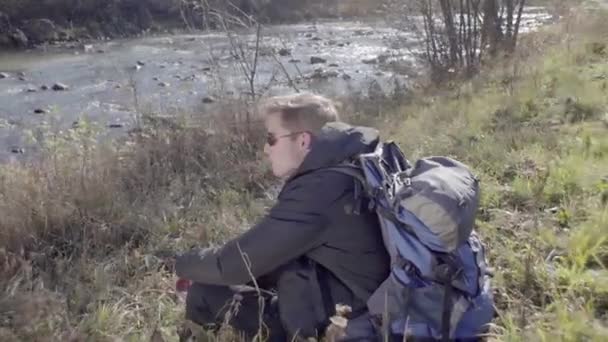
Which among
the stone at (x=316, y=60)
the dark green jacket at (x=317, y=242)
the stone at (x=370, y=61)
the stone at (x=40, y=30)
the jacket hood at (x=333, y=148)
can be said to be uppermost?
the stone at (x=40, y=30)

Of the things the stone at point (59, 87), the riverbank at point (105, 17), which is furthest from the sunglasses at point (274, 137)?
the riverbank at point (105, 17)

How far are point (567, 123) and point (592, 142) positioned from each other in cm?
85

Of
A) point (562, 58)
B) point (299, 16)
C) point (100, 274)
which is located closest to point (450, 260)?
point (100, 274)

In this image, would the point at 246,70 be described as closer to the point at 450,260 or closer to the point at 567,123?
the point at 567,123

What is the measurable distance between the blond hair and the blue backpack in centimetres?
24

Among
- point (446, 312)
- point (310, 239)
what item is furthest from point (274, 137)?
point (446, 312)

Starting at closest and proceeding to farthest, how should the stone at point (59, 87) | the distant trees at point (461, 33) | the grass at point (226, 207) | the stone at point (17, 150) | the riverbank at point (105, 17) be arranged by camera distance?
the grass at point (226, 207), the stone at point (17, 150), the distant trees at point (461, 33), the stone at point (59, 87), the riverbank at point (105, 17)

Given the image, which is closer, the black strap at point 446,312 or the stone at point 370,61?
the black strap at point 446,312

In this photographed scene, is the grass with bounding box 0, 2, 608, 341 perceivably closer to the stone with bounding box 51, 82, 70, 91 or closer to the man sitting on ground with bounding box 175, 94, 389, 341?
the man sitting on ground with bounding box 175, 94, 389, 341

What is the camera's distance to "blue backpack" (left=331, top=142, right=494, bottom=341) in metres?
2.40

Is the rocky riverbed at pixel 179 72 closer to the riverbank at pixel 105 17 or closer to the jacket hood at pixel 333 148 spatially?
the riverbank at pixel 105 17

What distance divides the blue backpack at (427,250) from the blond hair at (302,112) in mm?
238

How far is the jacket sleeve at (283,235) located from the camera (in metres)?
2.62

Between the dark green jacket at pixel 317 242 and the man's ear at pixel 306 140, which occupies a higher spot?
the man's ear at pixel 306 140
